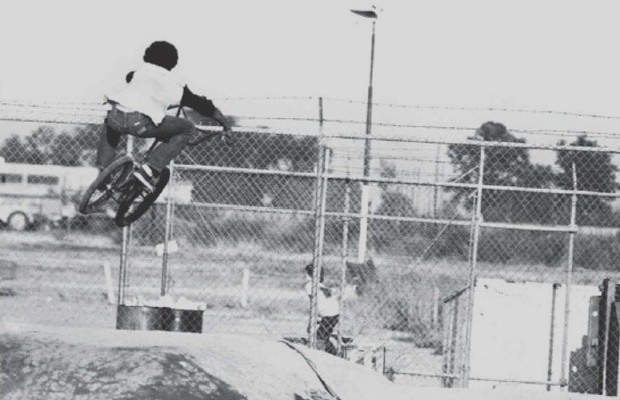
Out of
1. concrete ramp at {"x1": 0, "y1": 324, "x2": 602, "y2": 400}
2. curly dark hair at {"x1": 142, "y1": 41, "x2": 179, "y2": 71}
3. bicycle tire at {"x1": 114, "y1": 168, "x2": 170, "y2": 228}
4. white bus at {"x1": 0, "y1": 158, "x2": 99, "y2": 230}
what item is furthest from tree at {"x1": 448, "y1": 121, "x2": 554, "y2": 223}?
white bus at {"x1": 0, "y1": 158, "x2": 99, "y2": 230}

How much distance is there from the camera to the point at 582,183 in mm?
19031

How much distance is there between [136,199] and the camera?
8578 mm

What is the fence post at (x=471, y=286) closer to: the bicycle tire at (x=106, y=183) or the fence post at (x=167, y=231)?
the fence post at (x=167, y=231)

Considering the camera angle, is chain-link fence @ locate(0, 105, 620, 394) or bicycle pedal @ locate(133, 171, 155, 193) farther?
chain-link fence @ locate(0, 105, 620, 394)

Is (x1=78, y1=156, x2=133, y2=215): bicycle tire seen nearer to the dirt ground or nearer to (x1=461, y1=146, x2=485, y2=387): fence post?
(x1=461, y1=146, x2=485, y2=387): fence post

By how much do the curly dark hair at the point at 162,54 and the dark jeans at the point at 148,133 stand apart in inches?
13.8

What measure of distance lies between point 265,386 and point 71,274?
17863 millimetres

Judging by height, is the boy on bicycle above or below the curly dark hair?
below

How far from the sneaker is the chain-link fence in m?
1.03

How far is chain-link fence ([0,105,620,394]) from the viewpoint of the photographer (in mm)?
10281

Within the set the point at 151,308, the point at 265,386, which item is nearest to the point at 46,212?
the point at 151,308

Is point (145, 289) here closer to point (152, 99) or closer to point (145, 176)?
point (145, 176)

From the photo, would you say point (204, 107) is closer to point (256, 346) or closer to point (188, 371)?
point (256, 346)

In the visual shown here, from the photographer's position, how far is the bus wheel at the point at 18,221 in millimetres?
25672
